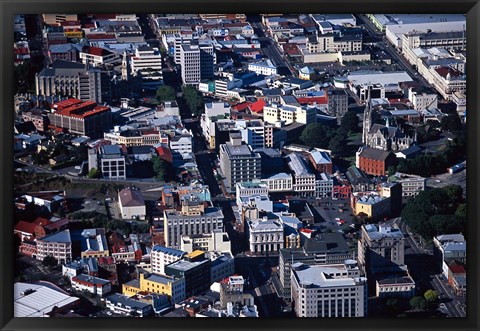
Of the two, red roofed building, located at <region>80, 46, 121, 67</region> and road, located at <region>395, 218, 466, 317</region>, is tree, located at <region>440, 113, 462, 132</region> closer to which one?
road, located at <region>395, 218, 466, 317</region>

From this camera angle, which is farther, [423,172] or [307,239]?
[423,172]

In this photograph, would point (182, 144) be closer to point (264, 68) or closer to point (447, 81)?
point (264, 68)

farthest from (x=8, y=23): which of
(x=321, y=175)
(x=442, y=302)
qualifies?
(x=321, y=175)

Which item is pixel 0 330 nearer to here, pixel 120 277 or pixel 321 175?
pixel 120 277

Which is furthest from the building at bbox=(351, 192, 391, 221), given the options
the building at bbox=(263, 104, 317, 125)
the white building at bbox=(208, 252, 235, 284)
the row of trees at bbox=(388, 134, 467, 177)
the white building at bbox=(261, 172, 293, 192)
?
the building at bbox=(263, 104, 317, 125)
